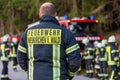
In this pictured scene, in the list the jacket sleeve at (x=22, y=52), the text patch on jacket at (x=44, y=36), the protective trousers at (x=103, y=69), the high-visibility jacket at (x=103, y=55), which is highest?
the text patch on jacket at (x=44, y=36)

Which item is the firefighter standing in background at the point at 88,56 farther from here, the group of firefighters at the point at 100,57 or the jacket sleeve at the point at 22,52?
the jacket sleeve at the point at 22,52

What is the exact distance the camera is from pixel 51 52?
15.9 ft

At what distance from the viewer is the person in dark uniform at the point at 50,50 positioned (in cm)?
483

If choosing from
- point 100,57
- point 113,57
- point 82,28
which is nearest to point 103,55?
point 100,57

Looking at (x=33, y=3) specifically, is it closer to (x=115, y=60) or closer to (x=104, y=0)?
(x=104, y=0)

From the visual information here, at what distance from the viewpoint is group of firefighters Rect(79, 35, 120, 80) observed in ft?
47.1

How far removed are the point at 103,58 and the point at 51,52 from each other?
10936 mm

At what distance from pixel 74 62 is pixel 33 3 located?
24574 millimetres

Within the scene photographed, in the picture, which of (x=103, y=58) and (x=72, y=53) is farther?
(x=103, y=58)

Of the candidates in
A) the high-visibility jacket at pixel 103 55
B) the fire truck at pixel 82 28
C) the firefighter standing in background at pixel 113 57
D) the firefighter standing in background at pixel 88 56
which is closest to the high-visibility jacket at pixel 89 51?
the firefighter standing in background at pixel 88 56

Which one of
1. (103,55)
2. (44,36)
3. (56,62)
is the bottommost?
(103,55)

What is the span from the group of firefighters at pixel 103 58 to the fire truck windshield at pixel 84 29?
1.32 metres

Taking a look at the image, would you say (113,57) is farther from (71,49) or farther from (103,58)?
(71,49)

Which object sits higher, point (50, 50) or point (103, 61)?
point (50, 50)
